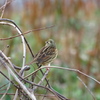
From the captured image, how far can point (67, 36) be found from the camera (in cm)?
507

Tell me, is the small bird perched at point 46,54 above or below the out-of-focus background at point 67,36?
above

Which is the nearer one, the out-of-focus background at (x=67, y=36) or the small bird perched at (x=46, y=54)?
the small bird perched at (x=46, y=54)

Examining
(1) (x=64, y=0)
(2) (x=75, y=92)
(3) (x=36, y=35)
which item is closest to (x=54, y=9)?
(1) (x=64, y=0)

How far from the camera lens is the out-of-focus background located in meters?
4.32

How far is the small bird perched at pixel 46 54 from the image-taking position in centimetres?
193

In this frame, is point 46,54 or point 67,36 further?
point 67,36

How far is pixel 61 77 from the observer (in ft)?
14.8

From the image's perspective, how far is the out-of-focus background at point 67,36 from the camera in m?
4.32

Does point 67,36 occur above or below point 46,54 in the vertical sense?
below

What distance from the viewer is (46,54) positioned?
207cm

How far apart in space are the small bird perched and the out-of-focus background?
174 cm

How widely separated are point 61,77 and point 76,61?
26 cm

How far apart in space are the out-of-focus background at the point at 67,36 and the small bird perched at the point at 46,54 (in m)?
1.74

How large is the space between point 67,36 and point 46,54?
9.89ft
